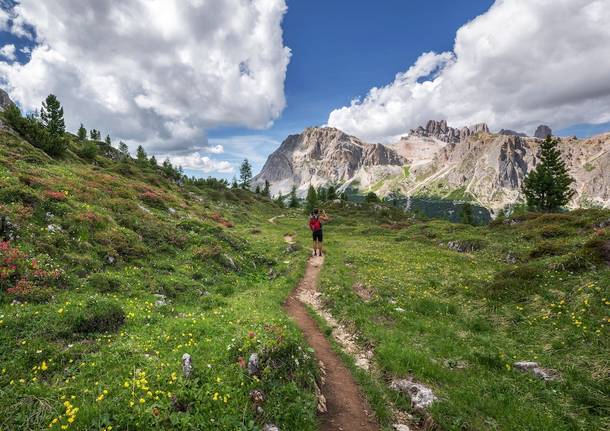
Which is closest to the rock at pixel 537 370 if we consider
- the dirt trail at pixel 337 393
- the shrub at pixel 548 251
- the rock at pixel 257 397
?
the dirt trail at pixel 337 393

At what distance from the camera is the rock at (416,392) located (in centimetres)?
1034

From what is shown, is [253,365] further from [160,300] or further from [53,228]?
[53,228]

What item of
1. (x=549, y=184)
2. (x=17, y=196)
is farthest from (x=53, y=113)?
(x=549, y=184)

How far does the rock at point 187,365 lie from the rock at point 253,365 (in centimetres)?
176

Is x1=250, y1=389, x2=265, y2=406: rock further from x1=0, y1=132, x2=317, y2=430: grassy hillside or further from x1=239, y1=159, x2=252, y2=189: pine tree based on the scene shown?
x1=239, y1=159, x2=252, y2=189: pine tree

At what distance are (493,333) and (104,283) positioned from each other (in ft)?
61.3

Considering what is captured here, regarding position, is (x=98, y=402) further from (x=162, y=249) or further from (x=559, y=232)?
(x=559, y=232)

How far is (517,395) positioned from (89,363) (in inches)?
525

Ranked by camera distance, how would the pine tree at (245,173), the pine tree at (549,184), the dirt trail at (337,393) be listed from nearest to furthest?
the dirt trail at (337,393), the pine tree at (549,184), the pine tree at (245,173)

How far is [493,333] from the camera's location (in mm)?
14641

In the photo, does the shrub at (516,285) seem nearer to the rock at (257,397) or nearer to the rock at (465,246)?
the rock at (257,397)

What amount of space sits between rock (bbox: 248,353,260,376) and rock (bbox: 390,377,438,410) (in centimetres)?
496

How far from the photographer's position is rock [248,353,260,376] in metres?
9.99

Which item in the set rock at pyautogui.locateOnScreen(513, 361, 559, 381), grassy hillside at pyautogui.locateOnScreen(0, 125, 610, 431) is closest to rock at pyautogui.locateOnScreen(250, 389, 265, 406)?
grassy hillside at pyautogui.locateOnScreen(0, 125, 610, 431)
